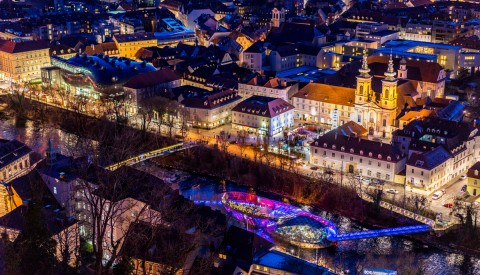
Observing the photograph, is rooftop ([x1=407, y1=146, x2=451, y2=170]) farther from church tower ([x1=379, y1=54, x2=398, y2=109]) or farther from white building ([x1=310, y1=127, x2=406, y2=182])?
church tower ([x1=379, y1=54, x2=398, y2=109])

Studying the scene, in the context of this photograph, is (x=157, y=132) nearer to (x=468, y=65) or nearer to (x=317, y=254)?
(x=317, y=254)

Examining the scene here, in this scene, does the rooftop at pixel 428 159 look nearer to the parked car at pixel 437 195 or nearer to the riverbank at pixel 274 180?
the parked car at pixel 437 195

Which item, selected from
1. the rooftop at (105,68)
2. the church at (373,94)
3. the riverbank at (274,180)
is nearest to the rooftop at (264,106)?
the church at (373,94)

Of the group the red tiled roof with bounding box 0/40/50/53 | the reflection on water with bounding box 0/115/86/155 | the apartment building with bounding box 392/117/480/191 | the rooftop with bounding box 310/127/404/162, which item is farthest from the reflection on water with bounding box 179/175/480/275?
the red tiled roof with bounding box 0/40/50/53

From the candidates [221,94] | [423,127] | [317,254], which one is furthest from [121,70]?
[317,254]

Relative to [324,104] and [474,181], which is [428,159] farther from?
[324,104]

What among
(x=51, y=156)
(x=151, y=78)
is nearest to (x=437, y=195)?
(x=51, y=156)
